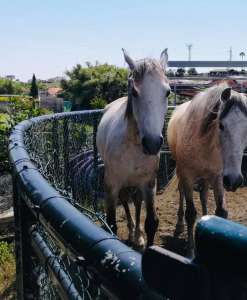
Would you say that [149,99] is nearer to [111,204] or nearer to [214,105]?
[214,105]

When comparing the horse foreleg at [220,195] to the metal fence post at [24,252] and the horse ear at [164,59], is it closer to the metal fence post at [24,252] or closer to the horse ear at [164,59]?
the horse ear at [164,59]

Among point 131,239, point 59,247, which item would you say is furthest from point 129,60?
point 59,247

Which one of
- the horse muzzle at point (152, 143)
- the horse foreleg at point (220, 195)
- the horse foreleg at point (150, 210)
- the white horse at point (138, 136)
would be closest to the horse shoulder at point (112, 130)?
the white horse at point (138, 136)

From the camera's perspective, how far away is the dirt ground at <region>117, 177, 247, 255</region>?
6115mm

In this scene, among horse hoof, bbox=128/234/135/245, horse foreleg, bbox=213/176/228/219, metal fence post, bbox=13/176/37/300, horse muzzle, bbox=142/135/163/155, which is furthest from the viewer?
horse hoof, bbox=128/234/135/245

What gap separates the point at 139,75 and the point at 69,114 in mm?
1728

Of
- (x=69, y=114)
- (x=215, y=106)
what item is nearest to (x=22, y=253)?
(x=215, y=106)

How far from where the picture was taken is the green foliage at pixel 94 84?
3107cm

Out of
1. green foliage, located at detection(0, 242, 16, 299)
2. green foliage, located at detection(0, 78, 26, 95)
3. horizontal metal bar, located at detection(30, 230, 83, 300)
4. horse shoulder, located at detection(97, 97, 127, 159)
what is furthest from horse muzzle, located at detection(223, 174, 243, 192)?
green foliage, located at detection(0, 78, 26, 95)

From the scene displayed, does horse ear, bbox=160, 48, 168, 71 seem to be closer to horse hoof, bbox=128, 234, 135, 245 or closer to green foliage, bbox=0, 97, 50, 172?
horse hoof, bbox=128, 234, 135, 245

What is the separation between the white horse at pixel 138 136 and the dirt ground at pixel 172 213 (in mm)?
538

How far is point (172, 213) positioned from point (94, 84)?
89.3 feet

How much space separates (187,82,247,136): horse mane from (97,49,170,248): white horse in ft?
2.26

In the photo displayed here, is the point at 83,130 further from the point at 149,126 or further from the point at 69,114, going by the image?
the point at 149,126
